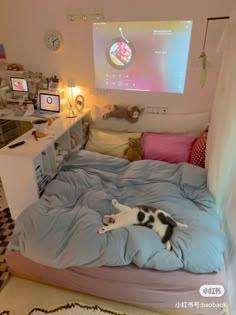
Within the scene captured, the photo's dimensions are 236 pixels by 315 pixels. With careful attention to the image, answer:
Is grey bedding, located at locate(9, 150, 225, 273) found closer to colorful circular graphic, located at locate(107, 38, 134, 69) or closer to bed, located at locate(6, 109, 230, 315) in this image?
bed, located at locate(6, 109, 230, 315)

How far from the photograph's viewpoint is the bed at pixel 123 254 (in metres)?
1.38

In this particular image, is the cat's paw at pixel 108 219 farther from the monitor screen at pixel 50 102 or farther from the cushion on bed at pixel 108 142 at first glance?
the monitor screen at pixel 50 102

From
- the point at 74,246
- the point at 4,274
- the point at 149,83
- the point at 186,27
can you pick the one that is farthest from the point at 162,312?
the point at 186,27

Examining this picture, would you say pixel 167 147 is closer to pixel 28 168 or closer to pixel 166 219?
pixel 166 219

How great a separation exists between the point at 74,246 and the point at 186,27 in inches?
87.0

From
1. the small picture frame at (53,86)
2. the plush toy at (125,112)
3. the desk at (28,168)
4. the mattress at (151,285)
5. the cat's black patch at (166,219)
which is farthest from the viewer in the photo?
the small picture frame at (53,86)

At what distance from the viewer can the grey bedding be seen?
140 centimetres

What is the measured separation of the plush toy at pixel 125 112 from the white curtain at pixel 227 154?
3.36 ft

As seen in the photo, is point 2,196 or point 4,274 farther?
point 2,196

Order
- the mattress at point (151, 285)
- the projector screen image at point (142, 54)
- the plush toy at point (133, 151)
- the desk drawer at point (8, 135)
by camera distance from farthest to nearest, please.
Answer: the desk drawer at point (8, 135), the plush toy at point (133, 151), the projector screen image at point (142, 54), the mattress at point (151, 285)

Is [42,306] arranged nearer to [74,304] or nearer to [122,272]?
[74,304]

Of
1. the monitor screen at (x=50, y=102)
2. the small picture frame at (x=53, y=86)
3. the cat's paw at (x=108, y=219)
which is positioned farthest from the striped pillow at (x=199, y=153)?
the small picture frame at (x=53, y=86)

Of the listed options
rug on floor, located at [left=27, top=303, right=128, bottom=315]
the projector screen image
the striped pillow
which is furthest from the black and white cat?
the projector screen image

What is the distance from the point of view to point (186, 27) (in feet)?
7.52
